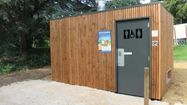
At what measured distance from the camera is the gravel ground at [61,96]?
6.91 metres

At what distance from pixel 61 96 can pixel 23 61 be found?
8.90 meters

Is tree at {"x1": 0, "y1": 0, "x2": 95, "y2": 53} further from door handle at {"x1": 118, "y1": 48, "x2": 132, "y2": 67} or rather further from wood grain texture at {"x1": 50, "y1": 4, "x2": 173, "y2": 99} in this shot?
door handle at {"x1": 118, "y1": 48, "x2": 132, "y2": 67}

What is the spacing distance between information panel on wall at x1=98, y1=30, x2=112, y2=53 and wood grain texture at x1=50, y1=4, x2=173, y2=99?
0.14 metres

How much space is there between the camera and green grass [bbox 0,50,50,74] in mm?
14711

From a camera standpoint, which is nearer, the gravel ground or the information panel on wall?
the gravel ground

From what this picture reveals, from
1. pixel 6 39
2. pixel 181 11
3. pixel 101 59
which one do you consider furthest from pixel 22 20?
pixel 181 11

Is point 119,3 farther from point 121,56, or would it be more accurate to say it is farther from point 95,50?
point 121,56

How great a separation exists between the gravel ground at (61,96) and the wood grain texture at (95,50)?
47 cm

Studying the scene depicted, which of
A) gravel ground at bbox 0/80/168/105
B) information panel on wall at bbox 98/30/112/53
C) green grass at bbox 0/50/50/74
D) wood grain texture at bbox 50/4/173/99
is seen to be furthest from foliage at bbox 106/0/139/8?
gravel ground at bbox 0/80/168/105

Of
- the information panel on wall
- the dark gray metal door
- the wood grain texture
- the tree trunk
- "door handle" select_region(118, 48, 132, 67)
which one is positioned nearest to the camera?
the wood grain texture

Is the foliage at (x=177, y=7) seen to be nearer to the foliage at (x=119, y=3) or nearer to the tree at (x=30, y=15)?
the foliage at (x=119, y=3)

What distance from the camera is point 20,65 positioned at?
1523cm

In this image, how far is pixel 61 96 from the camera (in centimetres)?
759

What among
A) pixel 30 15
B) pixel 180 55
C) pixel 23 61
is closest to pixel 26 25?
pixel 30 15
